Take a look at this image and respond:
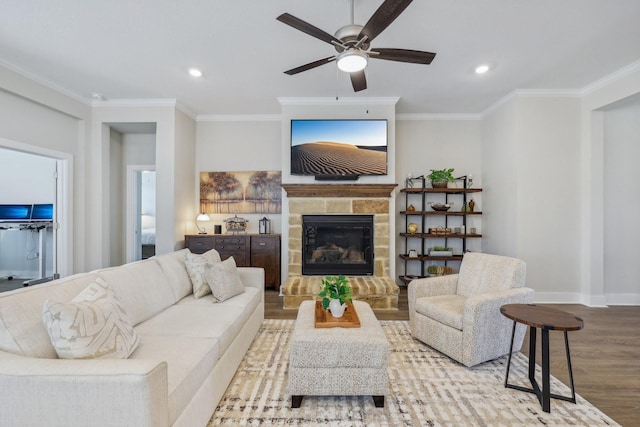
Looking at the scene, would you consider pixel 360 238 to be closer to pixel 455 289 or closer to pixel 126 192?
pixel 455 289

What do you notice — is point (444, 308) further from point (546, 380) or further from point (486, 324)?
point (546, 380)

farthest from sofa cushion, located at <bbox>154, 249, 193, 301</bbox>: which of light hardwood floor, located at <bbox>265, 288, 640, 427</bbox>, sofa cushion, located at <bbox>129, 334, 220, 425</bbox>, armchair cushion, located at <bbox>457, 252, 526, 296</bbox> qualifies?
armchair cushion, located at <bbox>457, 252, 526, 296</bbox>

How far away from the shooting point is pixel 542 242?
4.05 m

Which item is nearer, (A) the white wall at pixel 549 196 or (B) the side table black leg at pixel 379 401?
(B) the side table black leg at pixel 379 401

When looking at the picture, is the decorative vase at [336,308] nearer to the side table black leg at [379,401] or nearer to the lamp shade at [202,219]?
the side table black leg at [379,401]

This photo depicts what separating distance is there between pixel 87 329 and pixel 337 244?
11.7 feet

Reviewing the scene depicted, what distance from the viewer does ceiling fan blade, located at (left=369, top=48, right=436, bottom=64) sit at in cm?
237

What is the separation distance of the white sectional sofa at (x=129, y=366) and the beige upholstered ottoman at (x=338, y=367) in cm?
50

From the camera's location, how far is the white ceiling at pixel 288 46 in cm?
244

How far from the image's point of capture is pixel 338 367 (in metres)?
1.88

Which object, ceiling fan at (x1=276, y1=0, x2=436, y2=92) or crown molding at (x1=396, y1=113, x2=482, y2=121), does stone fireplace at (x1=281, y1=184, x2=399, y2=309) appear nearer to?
crown molding at (x1=396, y1=113, x2=482, y2=121)

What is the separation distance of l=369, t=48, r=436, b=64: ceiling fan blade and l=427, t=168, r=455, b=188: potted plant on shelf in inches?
96.5

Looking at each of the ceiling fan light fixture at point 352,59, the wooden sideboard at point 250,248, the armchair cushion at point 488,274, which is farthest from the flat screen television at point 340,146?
the ceiling fan light fixture at point 352,59

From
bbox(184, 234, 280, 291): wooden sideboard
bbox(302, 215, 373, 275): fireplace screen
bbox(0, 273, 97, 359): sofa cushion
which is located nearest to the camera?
bbox(0, 273, 97, 359): sofa cushion
